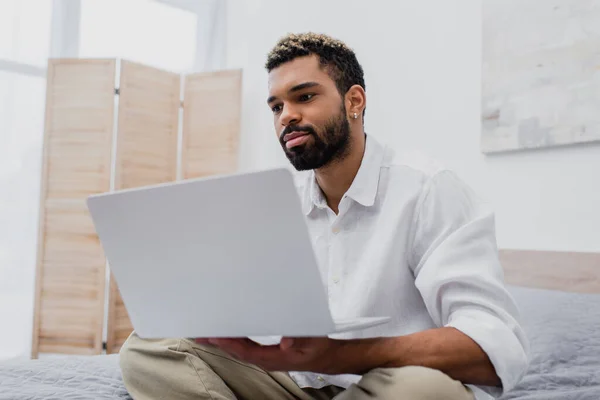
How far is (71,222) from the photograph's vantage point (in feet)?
9.71

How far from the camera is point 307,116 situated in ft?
3.95

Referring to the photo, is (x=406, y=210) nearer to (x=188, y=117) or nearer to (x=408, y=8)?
(x=408, y=8)

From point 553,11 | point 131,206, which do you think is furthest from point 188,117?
point 131,206

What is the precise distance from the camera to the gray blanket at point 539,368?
1.17 m

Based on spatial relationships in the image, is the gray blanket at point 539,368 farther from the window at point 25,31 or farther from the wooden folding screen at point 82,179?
the window at point 25,31

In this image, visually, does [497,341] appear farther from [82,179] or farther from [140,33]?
[140,33]

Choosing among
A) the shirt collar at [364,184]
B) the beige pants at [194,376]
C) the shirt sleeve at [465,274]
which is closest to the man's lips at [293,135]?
the shirt collar at [364,184]

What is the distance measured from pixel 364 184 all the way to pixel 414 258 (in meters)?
0.18

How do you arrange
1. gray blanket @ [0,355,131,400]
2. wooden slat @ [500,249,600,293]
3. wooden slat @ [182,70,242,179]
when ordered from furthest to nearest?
wooden slat @ [182,70,242,179] → wooden slat @ [500,249,600,293] → gray blanket @ [0,355,131,400]

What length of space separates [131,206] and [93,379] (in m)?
0.65

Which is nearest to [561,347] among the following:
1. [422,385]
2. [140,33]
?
[422,385]

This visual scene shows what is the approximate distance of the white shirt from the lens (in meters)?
0.89

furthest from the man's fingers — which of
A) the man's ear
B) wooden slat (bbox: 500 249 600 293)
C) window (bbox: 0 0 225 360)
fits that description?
window (bbox: 0 0 225 360)

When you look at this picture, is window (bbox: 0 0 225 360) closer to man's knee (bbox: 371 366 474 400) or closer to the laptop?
the laptop
